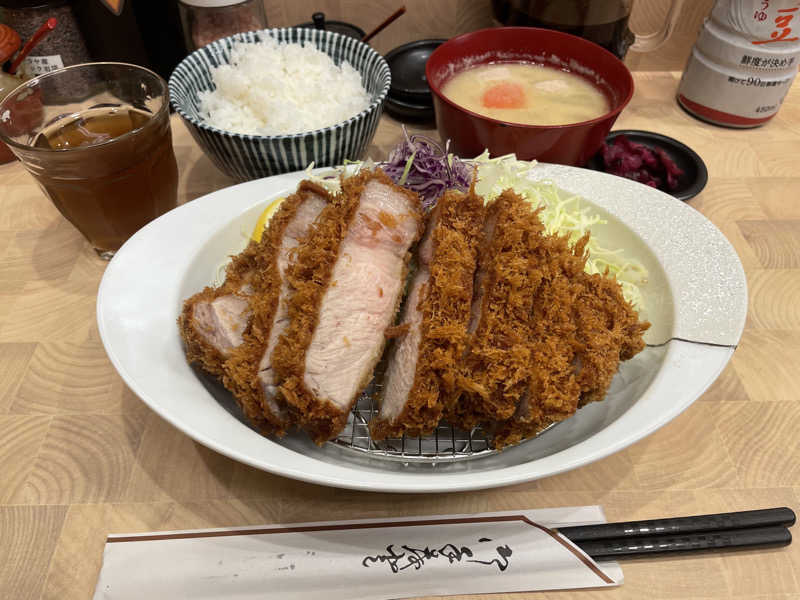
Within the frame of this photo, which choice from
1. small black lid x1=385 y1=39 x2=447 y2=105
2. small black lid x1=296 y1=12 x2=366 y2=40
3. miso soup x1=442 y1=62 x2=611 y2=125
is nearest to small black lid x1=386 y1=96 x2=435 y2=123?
small black lid x1=385 y1=39 x2=447 y2=105

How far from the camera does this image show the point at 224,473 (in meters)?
1.68

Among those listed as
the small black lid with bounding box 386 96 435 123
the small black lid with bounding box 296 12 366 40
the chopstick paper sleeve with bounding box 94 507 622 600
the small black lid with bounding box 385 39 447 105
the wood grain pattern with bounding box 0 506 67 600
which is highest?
the small black lid with bounding box 296 12 366 40

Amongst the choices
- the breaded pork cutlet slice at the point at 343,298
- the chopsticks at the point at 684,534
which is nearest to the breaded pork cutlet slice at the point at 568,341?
the chopsticks at the point at 684,534

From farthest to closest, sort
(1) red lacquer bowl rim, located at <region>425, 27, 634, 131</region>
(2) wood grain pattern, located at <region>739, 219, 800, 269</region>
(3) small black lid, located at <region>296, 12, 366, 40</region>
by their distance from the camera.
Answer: (3) small black lid, located at <region>296, 12, 366, 40</region>, (2) wood grain pattern, located at <region>739, 219, 800, 269</region>, (1) red lacquer bowl rim, located at <region>425, 27, 634, 131</region>

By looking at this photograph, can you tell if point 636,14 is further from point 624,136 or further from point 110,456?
point 110,456

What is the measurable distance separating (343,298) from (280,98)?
133 centimetres

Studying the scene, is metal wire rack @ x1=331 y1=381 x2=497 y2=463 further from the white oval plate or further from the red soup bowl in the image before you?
the red soup bowl

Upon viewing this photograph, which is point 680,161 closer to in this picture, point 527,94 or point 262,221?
point 527,94

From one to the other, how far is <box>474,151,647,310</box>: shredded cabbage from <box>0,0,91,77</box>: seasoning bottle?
7.69 ft

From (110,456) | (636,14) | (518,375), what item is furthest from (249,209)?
(636,14)

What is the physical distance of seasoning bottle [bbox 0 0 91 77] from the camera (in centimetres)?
274

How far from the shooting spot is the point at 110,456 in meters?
1.73

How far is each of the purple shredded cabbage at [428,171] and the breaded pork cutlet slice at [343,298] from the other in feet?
1.35

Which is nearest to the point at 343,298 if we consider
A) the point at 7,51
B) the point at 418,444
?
the point at 418,444
